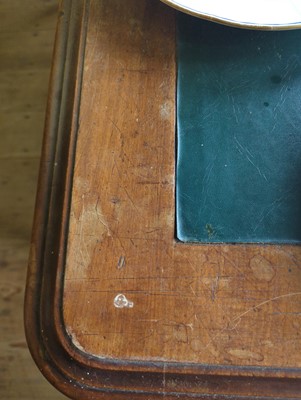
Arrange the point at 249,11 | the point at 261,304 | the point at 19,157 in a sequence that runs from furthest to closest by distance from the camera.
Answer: the point at 19,157
the point at 249,11
the point at 261,304

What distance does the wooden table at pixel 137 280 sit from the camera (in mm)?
527

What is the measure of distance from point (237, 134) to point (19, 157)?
670mm

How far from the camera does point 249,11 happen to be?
643 millimetres

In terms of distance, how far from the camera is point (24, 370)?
3.28ft

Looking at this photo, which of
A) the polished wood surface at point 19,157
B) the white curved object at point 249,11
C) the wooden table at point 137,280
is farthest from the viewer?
the polished wood surface at point 19,157

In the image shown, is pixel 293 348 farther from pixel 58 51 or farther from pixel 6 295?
pixel 6 295

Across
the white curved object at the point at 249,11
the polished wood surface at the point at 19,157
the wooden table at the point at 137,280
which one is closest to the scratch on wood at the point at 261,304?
the wooden table at the point at 137,280

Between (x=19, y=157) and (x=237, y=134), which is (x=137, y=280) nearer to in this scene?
(x=237, y=134)

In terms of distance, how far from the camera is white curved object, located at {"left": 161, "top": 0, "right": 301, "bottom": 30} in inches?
24.9

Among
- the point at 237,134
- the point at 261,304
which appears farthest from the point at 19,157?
the point at 261,304

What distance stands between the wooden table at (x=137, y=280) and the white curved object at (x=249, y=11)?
0.36 feet

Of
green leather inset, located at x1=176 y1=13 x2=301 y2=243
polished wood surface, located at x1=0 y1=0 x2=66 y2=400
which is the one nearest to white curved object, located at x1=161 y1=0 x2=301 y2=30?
green leather inset, located at x1=176 y1=13 x2=301 y2=243

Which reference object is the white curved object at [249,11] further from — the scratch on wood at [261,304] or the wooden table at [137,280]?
the scratch on wood at [261,304]

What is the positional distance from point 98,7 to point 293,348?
54cm
